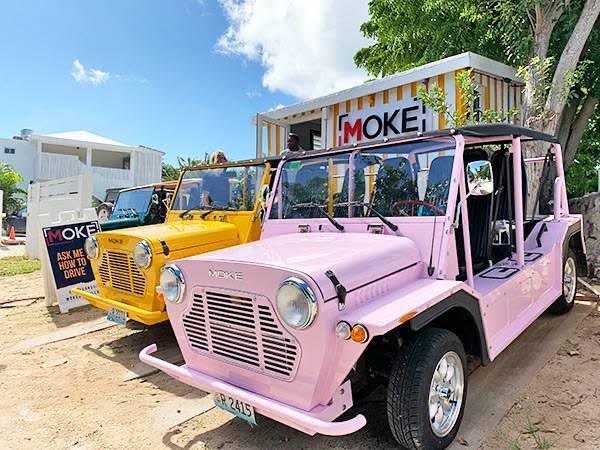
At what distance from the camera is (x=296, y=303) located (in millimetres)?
2234

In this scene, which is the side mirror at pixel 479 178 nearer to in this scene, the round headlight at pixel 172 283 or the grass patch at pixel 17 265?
the round headlight at pixel 172 283

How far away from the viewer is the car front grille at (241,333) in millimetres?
2336

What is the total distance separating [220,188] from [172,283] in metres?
2.59

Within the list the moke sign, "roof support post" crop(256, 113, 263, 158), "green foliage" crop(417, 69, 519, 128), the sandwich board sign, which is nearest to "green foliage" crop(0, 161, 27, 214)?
"roof support post" crop(256, 113, 263, 158)

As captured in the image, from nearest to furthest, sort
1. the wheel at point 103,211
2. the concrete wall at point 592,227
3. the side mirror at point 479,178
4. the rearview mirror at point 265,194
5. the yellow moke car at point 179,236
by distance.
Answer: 1. the side mirror at point 479,178
2. the yellow moke car at point 179,236
3. the rearview mirror at point 265,194
4. the concrete wall at point 592,227
5. the wheel at point 103,211

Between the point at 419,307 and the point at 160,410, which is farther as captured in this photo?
the point at 160,410

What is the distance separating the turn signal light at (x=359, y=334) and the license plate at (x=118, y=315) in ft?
9.62

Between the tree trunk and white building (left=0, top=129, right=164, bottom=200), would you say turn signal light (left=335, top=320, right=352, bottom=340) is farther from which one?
white building (left=0, top=129, right=164, bottom=200)

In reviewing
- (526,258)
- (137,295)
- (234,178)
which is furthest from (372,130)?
(137,295)

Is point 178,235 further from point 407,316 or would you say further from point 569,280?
point 569,280

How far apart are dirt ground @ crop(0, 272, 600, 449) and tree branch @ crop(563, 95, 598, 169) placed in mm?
4825

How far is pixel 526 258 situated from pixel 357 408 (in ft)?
7.16

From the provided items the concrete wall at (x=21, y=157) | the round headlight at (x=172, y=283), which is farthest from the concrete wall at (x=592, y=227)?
the concrete wall at (x=21, y=157)

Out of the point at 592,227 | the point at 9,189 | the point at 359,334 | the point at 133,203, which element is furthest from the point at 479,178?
the point at 9,189
